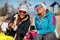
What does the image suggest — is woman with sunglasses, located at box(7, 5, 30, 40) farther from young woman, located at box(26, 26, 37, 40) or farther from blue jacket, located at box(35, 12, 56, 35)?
blue jacket, located at box(35, 12, 56, 35)

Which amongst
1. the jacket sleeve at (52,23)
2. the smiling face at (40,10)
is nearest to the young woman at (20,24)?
the smiling face at (40,10)

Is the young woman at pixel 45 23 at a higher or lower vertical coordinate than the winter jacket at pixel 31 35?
higher

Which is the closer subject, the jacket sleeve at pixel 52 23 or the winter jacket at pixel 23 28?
the jacket sleeve at pixel 52 23

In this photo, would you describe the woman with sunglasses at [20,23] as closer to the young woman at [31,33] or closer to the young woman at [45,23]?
the young woman at [31,33]

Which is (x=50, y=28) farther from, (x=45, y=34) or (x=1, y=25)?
(x=1, y=25)

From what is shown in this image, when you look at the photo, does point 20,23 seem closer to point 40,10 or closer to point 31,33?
point 31,33

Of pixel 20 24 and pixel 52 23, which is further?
pixel 20 24

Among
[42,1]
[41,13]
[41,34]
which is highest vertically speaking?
[42,1]

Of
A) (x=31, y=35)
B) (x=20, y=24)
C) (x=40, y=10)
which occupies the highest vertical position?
(x=40, y=10)

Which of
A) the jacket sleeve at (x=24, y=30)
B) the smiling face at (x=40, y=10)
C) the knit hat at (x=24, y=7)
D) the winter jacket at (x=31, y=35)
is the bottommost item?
the winter jacket at (x=31, y=35)

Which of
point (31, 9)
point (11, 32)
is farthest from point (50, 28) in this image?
point (11, 32)

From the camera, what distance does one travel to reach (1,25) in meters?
2.54

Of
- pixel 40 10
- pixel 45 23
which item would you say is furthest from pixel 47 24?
pixel 40 10

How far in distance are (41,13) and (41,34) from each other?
25 centimetres
